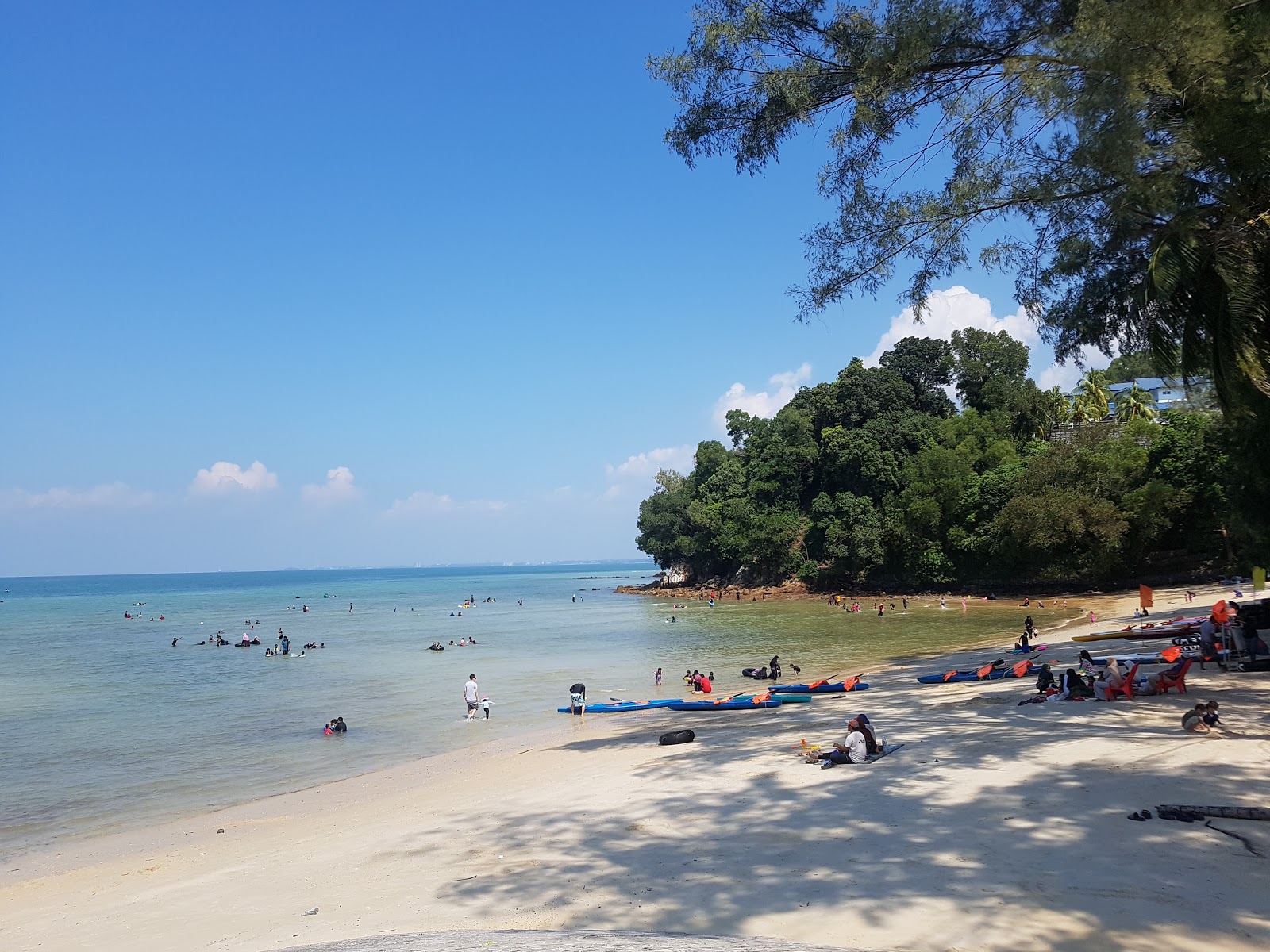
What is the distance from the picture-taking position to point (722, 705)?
19188 millimetres

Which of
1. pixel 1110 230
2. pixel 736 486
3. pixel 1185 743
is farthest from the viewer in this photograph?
pixel 736 486

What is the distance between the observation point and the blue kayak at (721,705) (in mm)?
18578

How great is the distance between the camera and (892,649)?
1206 inches

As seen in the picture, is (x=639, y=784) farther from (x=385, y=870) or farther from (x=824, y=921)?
(x=824, y=921)

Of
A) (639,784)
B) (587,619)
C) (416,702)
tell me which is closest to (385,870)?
(639,784)

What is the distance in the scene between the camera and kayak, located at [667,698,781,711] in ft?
61.0

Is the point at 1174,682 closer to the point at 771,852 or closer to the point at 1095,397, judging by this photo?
the point at 771,852

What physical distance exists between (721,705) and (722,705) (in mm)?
24

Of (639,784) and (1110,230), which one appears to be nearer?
(1110,230)

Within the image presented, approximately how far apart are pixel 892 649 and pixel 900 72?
2522 centimetres

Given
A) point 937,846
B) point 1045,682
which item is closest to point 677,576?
point 1045,682

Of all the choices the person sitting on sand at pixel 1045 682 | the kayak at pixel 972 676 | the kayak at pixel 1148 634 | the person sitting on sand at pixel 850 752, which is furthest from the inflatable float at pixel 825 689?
the person sitting on sand at pixel 850 752

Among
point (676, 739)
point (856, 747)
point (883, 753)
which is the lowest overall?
point (676, 739)

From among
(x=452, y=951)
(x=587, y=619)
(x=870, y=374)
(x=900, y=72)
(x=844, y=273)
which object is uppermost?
(x=870, y=374)
